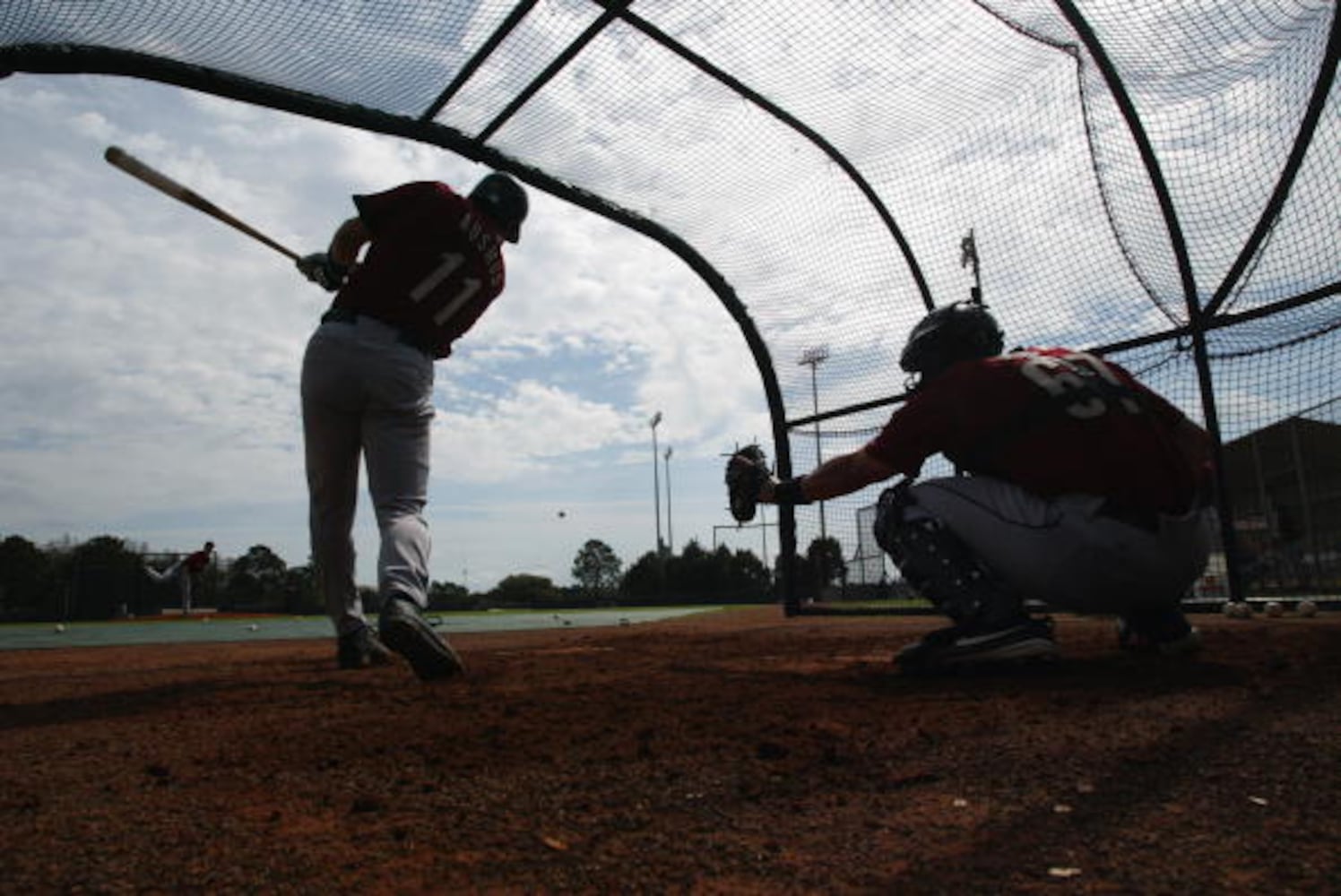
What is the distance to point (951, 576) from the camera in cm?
245

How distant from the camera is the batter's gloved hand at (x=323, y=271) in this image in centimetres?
339

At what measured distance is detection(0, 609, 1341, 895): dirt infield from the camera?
0.99m

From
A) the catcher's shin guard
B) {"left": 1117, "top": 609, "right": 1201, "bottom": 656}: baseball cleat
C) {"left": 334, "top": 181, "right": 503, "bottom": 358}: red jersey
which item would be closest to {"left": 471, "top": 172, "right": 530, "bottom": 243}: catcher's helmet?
{"left": 334, "top": 181, "right": 503, "bottom": 358}: red jersey

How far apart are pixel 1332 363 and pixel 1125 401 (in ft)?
10.4

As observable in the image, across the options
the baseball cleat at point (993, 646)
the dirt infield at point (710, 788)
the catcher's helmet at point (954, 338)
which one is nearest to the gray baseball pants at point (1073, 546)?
the baseball cleat at point (993, 646)

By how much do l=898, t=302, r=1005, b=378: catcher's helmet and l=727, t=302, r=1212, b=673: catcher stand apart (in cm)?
22

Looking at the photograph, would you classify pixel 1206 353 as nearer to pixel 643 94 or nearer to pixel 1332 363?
pixel 1332 363

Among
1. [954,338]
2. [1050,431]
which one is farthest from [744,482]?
[1050,431]

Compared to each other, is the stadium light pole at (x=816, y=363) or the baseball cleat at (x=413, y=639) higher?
the stadium light pole at (x=816, y=363)

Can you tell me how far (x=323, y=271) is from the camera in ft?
11.5

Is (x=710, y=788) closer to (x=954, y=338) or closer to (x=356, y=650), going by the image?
(x=954, y=338)

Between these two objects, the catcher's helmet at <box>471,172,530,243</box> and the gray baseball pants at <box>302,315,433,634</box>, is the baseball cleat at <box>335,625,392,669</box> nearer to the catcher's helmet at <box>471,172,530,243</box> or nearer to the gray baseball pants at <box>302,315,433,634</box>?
the gray baseball pants at <box>302,315,433,634</box>

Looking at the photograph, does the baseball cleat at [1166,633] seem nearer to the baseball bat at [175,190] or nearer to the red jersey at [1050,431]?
the red jersey at [1050,431]

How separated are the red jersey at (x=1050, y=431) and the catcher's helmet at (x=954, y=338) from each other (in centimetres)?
28
